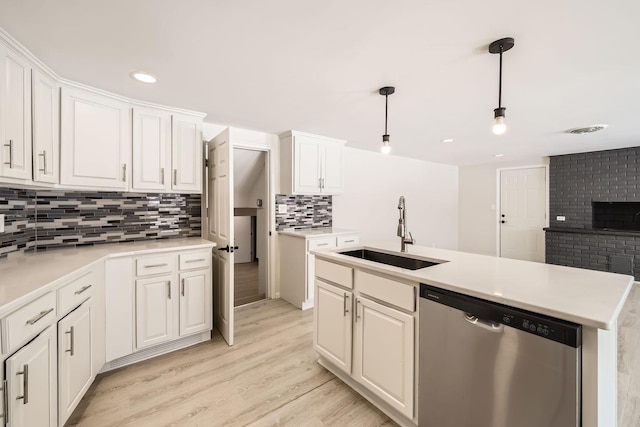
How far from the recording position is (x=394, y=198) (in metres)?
5.39

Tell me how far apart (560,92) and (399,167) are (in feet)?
10.6

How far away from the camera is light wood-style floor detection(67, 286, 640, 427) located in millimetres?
1701

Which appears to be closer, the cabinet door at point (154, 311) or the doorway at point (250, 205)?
the cabinet door at point (154, 311)

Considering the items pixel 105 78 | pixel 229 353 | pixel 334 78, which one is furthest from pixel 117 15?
pixel 229 353

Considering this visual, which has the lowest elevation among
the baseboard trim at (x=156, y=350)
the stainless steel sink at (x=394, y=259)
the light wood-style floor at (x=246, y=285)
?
the baseboard trim at (x=156, y=350)

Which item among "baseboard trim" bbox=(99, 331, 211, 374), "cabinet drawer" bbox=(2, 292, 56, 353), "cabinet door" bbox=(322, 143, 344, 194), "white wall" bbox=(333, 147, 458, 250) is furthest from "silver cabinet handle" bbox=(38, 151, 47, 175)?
"white wall" bbox=(333, 147, 458, 250)

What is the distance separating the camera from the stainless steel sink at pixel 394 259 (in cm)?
203

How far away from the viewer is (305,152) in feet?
12.2

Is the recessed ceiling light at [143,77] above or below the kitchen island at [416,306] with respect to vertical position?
above

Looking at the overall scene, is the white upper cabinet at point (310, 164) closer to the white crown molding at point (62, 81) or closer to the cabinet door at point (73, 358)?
the white crown molding at point (62, 81)

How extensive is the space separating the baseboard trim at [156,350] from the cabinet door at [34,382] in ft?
2.71

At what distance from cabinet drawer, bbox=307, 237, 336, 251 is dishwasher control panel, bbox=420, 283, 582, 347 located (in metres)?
2.03

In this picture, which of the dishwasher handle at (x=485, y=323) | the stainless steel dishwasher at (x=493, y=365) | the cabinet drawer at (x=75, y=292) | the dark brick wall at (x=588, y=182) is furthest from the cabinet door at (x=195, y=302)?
the dark brick wall at (x=588, y=182)

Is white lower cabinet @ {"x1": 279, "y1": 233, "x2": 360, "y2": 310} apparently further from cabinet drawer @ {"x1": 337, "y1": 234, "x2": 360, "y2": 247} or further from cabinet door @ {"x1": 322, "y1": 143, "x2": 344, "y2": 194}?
cabinet door @ {"x1": 322, "y1": 143, "x2": 344, "y2": 194}
